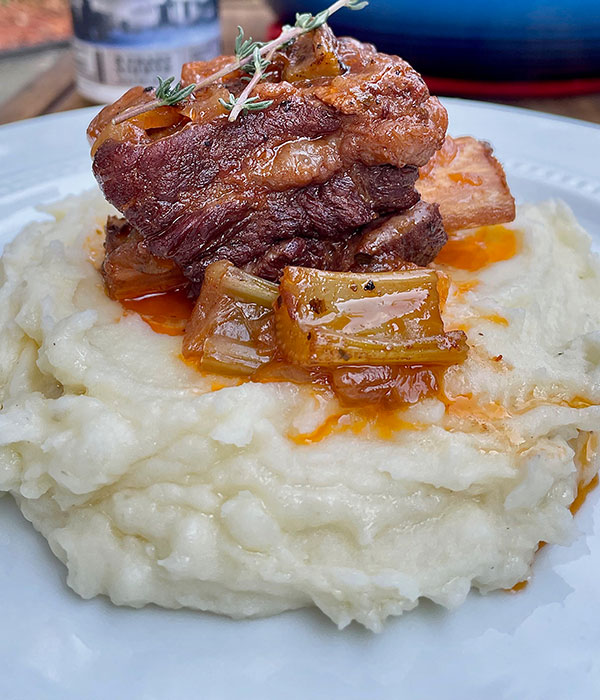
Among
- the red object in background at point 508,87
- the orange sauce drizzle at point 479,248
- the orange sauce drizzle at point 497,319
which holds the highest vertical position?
the orange sauce drizzle at point 497,319

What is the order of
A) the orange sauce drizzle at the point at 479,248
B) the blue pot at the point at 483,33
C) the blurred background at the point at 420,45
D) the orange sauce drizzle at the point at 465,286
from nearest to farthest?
the orange sauce drizzle at the point at 465,286, the orange sauce drizzle at the point at 479,248, the blurred background at the point at 420,45, the blue pot at the point at 483,33

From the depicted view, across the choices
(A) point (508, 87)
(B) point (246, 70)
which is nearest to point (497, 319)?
(B) point (246, 70)

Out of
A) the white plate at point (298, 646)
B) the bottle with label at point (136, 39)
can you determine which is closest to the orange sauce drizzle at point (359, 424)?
the white plate at point (298, 646)

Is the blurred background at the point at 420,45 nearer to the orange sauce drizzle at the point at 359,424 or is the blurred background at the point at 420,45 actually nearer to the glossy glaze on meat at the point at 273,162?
the glossy glaze on meat at the point at 273,162

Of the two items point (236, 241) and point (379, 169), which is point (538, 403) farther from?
point (236, 241)

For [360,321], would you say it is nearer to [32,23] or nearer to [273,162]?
[273,162]

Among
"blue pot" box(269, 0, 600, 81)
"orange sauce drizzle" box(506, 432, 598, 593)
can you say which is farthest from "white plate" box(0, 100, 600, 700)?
"blue pot" box(269, 0, 600, 81)
